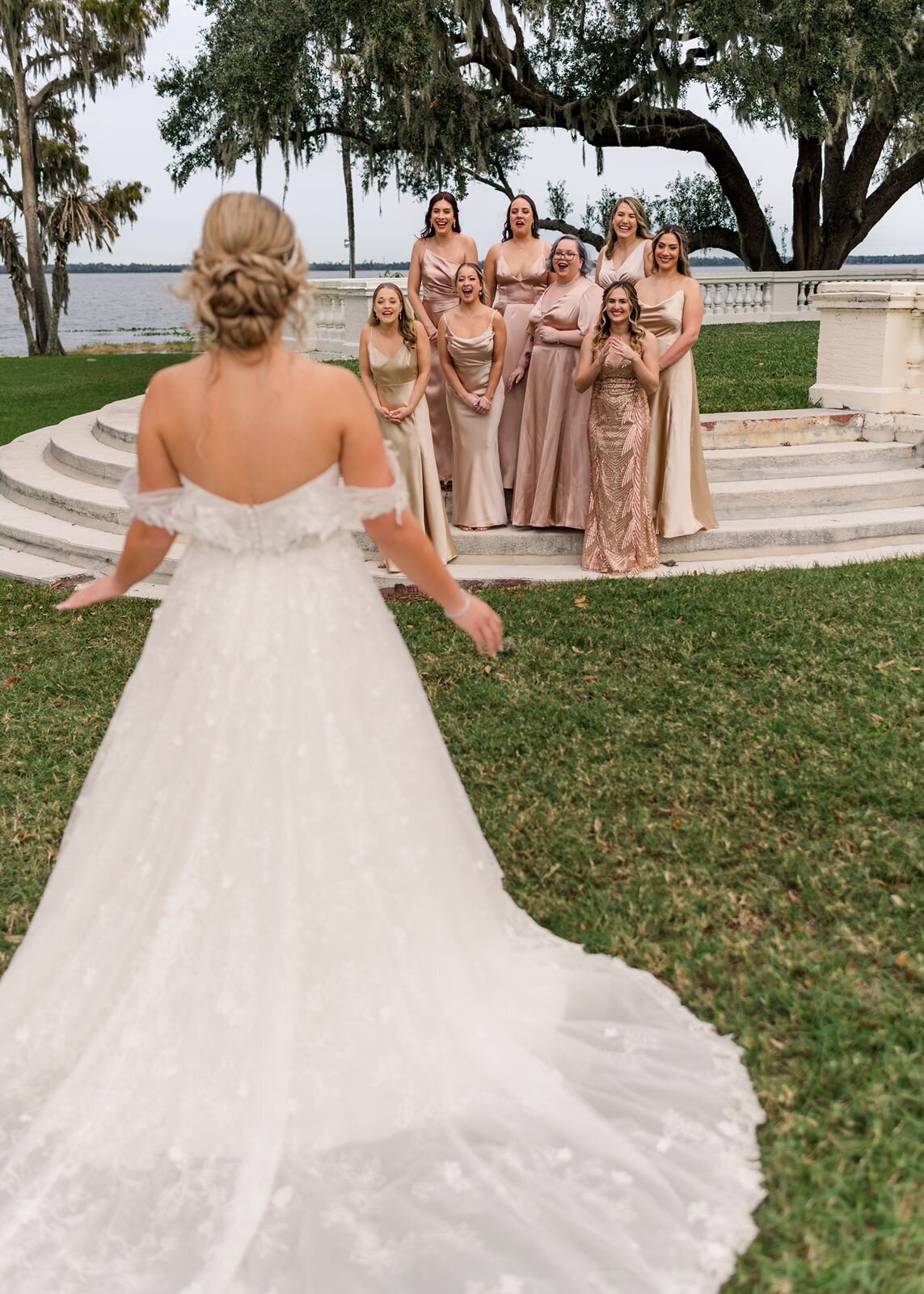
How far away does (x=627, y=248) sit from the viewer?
776 cm

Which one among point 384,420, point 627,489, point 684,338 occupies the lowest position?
point 627,489

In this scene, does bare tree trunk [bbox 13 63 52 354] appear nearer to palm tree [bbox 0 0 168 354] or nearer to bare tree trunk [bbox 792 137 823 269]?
palm tree [bbox 0 0 168 354]

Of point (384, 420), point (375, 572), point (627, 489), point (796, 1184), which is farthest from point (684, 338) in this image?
point (796, 1184)

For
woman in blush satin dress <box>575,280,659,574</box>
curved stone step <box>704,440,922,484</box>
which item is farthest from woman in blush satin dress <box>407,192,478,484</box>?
curved stone step <box>704,440,922,484</box>

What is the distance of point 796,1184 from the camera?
2.49m

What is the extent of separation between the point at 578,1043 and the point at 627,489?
5.31m

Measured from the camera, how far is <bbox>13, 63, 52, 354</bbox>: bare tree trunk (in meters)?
27.5

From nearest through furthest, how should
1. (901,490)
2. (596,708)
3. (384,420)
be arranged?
(596,708), (384,420), (901,490)

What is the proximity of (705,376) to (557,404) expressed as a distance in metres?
5.71

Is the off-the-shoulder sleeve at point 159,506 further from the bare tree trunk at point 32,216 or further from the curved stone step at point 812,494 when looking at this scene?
the bare tree trunk at point 32,216

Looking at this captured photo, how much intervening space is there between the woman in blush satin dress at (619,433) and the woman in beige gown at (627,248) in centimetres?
30

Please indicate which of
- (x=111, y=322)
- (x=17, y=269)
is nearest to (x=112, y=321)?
(x=111, y=322)

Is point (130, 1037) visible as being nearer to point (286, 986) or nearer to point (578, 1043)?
point (286, 986)

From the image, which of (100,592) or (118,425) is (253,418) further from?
(118,425)
